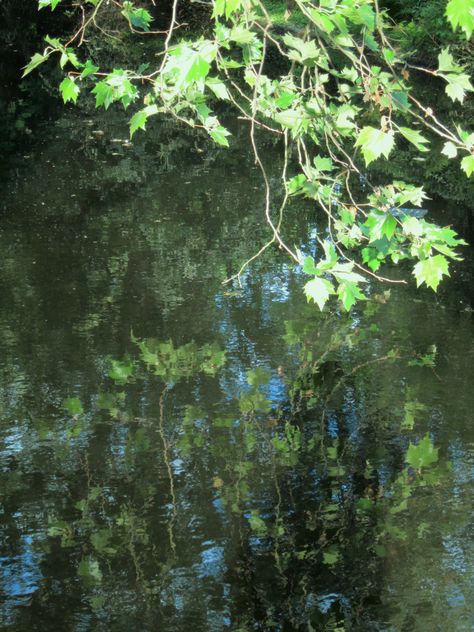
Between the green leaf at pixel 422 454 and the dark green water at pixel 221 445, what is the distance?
0.05 ft

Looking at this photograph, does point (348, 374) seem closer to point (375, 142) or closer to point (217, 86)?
point (217, 86)

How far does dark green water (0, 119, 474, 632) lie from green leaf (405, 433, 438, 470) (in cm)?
1

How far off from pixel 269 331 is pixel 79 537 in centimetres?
271

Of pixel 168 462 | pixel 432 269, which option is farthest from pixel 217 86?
pixel 168 462

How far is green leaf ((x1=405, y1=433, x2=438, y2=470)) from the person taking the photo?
5.16 m

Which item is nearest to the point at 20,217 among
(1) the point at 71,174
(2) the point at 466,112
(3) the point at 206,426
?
(1) the point at 71,174

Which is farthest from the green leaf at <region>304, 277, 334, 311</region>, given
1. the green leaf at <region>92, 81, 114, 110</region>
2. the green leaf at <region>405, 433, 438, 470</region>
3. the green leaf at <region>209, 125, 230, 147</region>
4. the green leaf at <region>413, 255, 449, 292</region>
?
the green leaf at <region>405, 433, 438, 470</region>

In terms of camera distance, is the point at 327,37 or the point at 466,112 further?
the point at 466,112

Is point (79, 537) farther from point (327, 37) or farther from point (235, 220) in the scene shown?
point (235, 220)

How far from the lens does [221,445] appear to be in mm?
5305

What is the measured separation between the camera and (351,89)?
4.08 meters

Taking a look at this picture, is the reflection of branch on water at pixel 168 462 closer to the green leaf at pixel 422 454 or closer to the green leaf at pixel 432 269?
the green leaf at pixel 422 454

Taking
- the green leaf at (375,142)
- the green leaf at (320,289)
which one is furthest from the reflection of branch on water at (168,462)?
the green leaf at (375,142)

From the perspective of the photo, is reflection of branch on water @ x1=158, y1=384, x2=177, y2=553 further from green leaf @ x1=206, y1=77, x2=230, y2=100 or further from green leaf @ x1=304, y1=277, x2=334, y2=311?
green leaf @ x1=206, y1=77, x2=230, y2=100
